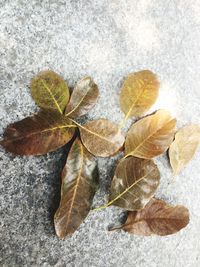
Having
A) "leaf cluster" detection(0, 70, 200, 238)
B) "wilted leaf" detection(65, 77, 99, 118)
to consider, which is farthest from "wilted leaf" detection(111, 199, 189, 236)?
"wilted leaf" detection(65, 77, 99, 118)

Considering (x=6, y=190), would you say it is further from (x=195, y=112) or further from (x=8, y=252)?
(x=195, y=112)

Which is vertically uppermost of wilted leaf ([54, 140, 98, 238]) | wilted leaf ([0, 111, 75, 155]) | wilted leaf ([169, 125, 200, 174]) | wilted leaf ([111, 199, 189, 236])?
wilted leaf ([0, 111, 75, 155])

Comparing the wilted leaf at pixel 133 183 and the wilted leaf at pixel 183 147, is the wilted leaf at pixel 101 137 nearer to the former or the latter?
the wilted leaf at pixel 133 183

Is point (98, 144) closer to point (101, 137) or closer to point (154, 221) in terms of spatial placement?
point (101, 137)

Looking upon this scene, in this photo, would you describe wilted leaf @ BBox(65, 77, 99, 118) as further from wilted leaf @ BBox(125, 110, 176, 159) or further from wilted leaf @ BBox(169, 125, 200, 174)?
wilted leaf @ BBox(169, 125, 200, 174)

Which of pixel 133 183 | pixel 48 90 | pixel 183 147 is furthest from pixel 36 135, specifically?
pixel 183 147

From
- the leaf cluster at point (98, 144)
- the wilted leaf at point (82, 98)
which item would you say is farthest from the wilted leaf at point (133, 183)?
the wilted leaf at point (82, 98)
